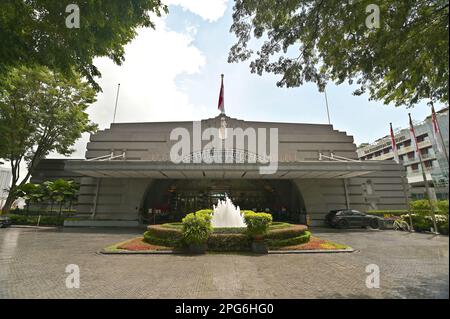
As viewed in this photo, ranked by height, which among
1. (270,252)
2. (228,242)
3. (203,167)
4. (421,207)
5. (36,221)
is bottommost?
(270,252)

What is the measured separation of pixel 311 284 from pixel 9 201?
1349 inches

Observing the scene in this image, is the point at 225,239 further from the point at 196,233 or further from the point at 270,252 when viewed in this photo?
the point at 270,252

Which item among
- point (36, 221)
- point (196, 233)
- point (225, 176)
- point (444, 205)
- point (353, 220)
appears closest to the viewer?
point (444, 205)

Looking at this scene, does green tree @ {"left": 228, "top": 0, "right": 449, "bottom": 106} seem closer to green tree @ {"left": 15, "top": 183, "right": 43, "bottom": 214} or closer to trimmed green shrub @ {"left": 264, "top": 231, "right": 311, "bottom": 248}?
trimmed green shrub @ {"left": 264, "top": 231, "right": 311, "bottom": 248}

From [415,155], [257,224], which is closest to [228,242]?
[257,224]

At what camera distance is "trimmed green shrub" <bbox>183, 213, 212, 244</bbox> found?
10.7 m

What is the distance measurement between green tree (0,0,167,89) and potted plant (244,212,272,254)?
31.4 feet

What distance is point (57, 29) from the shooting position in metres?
6.99

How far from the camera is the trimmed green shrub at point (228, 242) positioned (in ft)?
37.0

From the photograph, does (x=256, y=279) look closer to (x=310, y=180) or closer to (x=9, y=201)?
(x=310, y=180)

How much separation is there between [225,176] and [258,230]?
46.7 feet

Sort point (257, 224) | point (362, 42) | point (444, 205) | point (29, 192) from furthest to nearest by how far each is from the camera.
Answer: point (29, 192), point (257, 224), point (362, 42), point (444, 205)

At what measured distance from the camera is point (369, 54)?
657 cm
